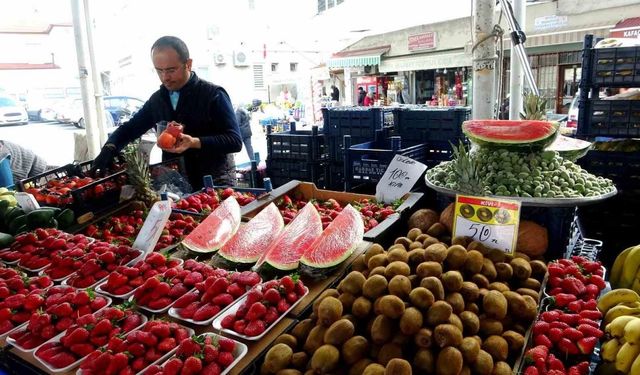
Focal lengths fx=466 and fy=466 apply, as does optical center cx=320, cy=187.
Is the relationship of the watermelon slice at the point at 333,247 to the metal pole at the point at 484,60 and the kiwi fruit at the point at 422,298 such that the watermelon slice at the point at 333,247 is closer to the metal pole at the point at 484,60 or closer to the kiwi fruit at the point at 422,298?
the kiwi fruit at the point at 422,298

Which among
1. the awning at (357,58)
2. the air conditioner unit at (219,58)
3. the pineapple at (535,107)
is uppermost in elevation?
the air conditioner unit at (219,58)

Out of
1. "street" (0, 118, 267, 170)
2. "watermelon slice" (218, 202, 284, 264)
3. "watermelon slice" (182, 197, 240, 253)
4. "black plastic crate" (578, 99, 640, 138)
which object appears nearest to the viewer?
"watermelon slice" (218, 202, 284, 264)

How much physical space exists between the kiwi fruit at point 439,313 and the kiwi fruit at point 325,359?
0.29m

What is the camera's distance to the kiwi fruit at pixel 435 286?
1427mm

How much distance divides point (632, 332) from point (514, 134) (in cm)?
113

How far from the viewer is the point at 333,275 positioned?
6.12 feet

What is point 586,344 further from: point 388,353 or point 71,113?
point 71,113

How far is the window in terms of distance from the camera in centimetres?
2447

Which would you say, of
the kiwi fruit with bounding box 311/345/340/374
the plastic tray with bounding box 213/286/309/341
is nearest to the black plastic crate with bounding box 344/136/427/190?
the plastic tray with bounding box 213/286/309/341

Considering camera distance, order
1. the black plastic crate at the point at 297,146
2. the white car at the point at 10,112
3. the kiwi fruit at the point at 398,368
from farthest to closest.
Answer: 1. the white car at the point at 10,112
2. the black plastic crate at the point at 297,146
3. the kiwi fruit at the point at 398,368

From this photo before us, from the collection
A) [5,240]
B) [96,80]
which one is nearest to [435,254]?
[5,240]

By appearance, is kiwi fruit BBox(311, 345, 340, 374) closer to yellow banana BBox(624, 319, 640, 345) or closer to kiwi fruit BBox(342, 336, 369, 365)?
kiwi fruit BBox(342, 336, 369, 365)

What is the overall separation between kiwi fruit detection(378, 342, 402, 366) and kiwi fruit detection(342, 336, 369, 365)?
0.18 feet

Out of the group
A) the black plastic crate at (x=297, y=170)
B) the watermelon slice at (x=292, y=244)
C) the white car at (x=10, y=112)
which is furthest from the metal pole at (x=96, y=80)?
the white car at (x=10, y=112)
